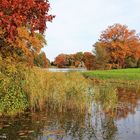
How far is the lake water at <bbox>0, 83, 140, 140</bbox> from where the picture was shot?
1162cm

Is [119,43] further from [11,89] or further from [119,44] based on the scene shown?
[11,89]

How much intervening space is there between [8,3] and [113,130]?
585cm

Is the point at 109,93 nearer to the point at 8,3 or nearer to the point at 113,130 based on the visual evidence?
the point at 113,130

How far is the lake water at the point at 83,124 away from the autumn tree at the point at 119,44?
61459 mm

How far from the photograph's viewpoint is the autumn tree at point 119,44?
3076 inches

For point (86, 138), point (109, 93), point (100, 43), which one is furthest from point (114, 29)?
point (86, 138)

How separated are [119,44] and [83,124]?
6615 centimetres

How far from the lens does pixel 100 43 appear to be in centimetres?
8200

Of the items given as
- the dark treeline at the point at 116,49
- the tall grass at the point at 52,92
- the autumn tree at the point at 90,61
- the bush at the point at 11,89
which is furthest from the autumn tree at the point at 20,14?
the autumn tree at the point at 90,61

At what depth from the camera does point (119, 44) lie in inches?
3083

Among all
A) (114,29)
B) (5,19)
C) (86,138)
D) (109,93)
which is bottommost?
(86,138)

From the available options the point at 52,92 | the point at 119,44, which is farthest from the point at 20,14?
the point at 119,44

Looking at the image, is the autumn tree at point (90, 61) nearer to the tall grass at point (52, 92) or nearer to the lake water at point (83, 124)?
the lake water at point (83, 124)

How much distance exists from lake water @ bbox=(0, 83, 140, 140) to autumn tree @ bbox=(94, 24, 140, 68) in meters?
61.5
